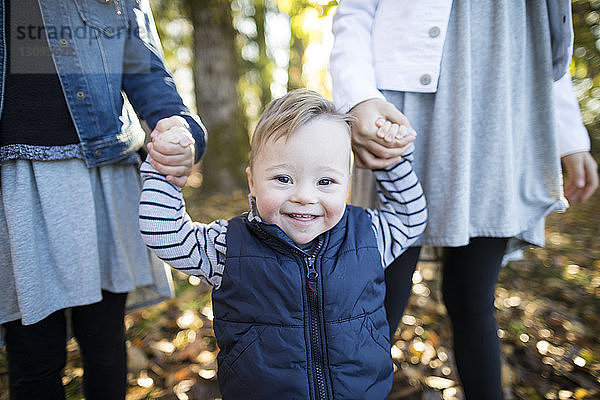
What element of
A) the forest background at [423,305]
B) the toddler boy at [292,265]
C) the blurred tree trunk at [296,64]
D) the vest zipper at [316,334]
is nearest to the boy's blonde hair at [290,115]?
the toddler boy at [292,265]

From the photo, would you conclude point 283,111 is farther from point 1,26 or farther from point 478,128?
point 1,26

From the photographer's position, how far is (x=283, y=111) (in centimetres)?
123

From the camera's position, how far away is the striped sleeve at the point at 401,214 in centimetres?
135

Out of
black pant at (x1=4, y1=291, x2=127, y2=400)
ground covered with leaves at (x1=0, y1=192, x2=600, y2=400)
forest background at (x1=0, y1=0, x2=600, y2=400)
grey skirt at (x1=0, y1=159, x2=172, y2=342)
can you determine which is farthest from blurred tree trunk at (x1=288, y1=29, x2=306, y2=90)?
black pant at (x1=4, y1=291, x2=127, y2=400)

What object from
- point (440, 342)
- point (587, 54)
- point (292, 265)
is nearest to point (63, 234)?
point (292, 265)

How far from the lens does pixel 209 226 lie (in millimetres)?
1295

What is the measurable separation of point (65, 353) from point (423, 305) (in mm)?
2292

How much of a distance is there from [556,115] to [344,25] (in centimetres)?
81

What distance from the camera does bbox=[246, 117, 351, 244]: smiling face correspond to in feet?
3.80

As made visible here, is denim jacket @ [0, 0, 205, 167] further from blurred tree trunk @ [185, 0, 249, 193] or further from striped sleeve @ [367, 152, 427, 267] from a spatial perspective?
blurred tree trunk @ [185, 0, 249, 193]

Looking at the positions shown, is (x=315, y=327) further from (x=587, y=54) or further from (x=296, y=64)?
(x=296, y=64)

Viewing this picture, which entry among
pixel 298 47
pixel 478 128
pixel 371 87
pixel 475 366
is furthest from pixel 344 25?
pixel 298 47

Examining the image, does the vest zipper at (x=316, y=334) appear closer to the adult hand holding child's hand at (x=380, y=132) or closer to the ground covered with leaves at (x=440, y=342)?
the adult hand holding child's hand at (x=380, y=132)

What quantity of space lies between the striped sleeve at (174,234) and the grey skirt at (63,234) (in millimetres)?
243
